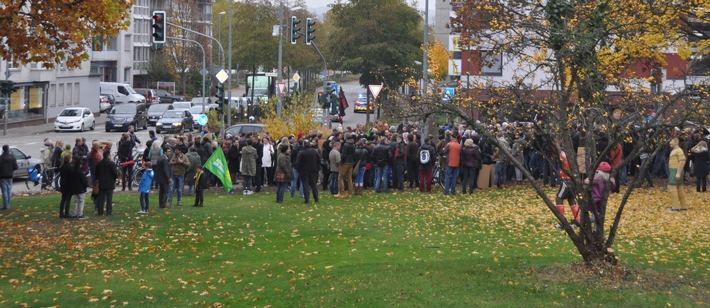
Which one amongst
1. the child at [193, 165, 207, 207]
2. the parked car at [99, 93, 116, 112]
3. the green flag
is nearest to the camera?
the child at [193, 165, 207, 207]

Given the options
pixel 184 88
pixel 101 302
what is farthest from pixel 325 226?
pixel 184 88

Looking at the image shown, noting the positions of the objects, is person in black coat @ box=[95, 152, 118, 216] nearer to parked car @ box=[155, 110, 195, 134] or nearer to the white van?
parked car @ box=[155, 110, 195, 134]

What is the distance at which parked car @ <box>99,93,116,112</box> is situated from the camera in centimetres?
7550

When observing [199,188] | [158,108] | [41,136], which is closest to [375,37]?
[158,108]

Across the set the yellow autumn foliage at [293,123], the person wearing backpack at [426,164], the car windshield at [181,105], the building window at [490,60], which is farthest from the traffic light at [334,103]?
the car windshield at [181,105]

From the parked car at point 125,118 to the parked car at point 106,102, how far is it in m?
16.0

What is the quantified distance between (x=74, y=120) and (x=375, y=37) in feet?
74.4

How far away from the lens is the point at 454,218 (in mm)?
20453

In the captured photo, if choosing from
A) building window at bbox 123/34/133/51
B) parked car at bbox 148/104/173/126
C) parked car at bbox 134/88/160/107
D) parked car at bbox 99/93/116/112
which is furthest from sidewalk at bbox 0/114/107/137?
building window at bbox 123/34/133/51

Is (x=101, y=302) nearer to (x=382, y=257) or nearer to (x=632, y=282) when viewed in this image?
(x=382, y=257)

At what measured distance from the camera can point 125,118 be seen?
5841 cm

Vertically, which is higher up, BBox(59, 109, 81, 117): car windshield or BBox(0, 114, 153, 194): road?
BBox(59, 109, 81, 117): car windshield

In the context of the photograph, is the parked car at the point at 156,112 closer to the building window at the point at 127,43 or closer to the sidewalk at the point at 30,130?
the sidewalk at the point at 30,130

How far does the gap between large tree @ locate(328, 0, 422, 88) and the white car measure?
744 inches
